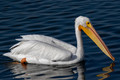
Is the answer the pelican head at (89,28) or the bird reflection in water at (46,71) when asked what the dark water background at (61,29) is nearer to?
the bird reflection in water at (46,71)

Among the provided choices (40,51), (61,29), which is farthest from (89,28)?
(61,29)

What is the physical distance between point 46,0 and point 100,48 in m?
5.24

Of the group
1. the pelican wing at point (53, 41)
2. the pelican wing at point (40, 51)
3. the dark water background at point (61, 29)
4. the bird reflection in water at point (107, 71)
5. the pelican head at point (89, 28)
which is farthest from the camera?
the pelican wing at point (53, 41)

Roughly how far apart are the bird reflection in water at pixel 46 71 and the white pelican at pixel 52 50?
0.14 meters

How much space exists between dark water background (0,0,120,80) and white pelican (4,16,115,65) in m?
0.18

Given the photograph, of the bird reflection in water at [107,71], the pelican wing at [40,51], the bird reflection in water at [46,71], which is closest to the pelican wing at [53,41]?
the pelican wing at [40,51]

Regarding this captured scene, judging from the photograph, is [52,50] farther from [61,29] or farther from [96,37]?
[61,29]

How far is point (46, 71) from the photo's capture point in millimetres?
8320

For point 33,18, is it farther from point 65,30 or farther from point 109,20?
point 109,20

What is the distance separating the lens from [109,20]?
1143 cm

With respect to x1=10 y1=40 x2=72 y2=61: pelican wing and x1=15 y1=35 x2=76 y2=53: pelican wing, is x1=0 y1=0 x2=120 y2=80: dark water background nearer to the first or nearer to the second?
x1=10 y1=40 x2=72 y2=61: pelican wing

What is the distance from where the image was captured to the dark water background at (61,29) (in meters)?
8.12

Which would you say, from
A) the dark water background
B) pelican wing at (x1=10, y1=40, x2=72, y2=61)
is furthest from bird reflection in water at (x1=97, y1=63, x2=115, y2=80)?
pelican wing at (x1=10, y1=40, x2=72, y2=61)

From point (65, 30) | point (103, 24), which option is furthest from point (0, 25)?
point (103, 24)
